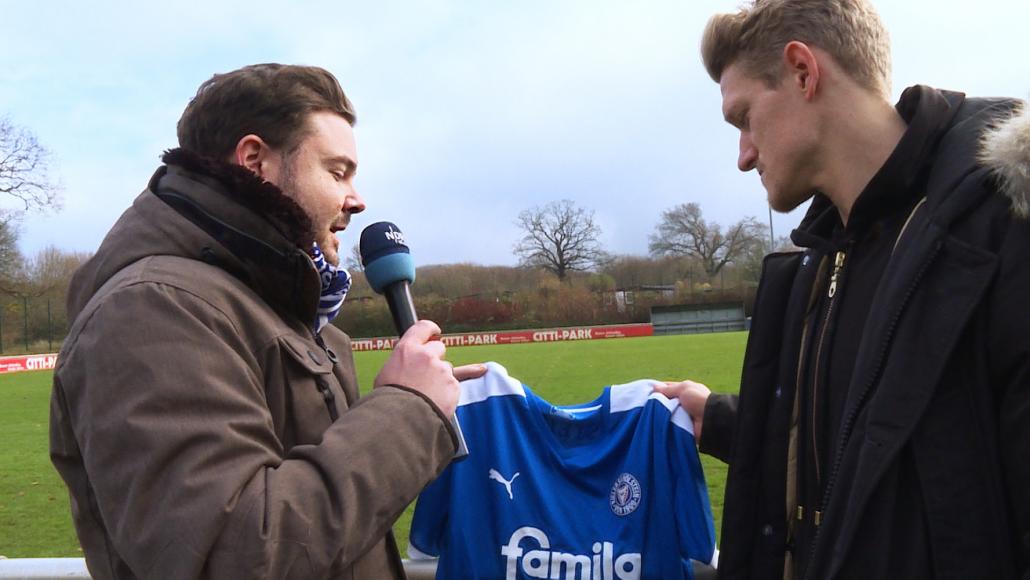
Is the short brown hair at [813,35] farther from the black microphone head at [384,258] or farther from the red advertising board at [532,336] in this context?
the red advertising board at [532,336]

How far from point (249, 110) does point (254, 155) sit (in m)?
0.10

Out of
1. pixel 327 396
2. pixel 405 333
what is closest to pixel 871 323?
pixel 405 333

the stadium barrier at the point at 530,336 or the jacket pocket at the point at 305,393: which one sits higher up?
the jacket pocket at the point at 305,393

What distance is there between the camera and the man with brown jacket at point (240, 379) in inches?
53.5

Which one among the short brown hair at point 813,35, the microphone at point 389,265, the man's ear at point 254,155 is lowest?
the microphone at point 389,265

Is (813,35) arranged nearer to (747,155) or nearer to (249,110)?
(747,155)

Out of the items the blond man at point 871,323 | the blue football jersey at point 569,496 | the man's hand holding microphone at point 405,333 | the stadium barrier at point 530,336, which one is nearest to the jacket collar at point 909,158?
the blond man at point 871,323

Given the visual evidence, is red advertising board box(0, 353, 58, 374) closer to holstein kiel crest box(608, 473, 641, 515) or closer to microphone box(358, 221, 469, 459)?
microphone box(358, 221, 469, 459)

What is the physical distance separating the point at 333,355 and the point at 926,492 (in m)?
1.30

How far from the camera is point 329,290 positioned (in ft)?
6.47

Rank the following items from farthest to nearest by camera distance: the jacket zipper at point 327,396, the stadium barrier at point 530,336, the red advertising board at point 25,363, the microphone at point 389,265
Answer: the stadium barrier at point 530,336 < the red advertising board at point 25,363 < the microphone at point 389,265 < the jacket zipper at point 327,396

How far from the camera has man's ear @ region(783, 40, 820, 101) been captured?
2018mm

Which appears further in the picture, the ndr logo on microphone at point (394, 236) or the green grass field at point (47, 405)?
the green grass field at point (47, 405)

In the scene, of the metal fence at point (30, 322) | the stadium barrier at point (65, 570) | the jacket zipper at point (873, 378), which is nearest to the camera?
the jacket zipper at point (873, 378)
